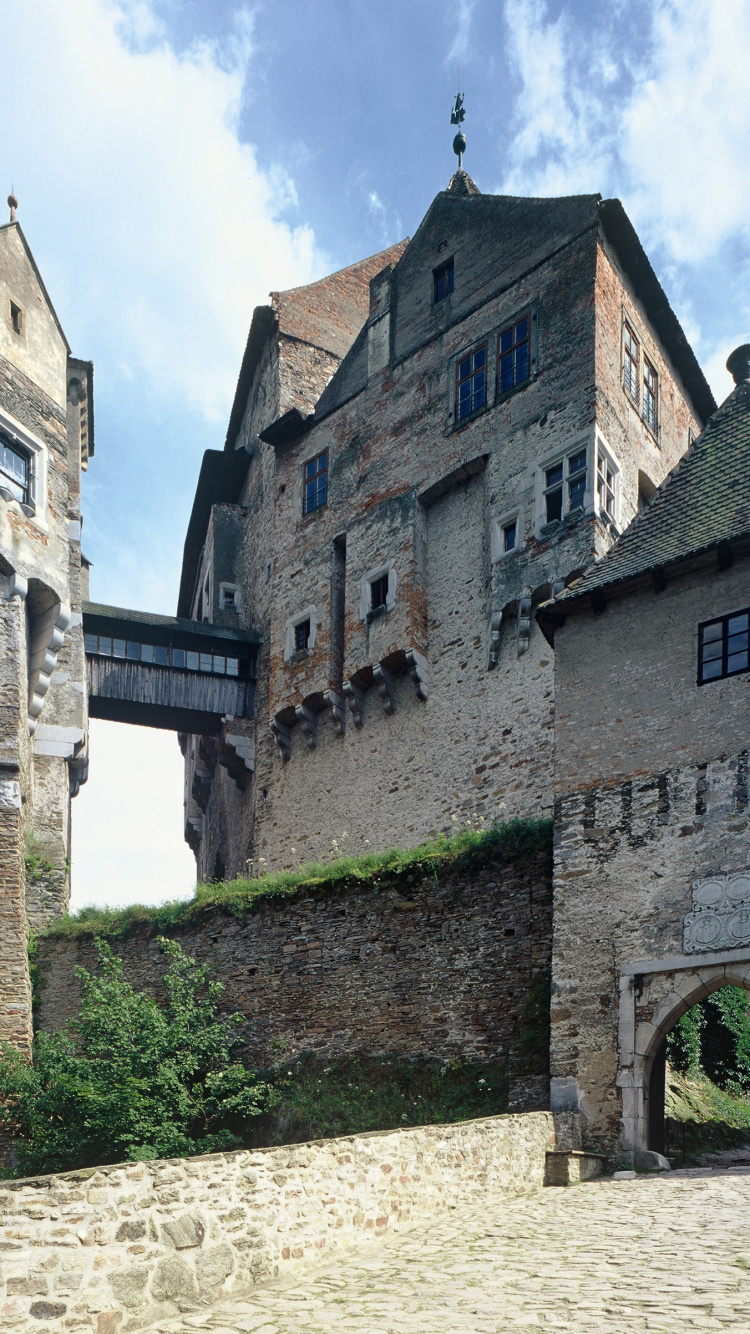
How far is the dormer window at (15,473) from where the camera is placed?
77.2 ft

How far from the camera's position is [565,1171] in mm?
13516

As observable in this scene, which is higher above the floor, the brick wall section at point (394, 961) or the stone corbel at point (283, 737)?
the stone corbel at point (283, 737)

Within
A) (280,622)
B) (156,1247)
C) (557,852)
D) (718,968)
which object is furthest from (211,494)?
(156,1247)

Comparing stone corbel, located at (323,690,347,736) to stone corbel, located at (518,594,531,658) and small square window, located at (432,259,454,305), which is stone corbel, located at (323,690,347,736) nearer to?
stone corbel, located at (518,594,531,658)

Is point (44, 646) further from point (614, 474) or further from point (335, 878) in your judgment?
point (614, 474)

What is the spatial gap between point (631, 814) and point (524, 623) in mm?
8226

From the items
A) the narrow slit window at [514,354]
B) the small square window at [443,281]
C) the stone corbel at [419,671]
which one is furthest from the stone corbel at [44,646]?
the small square window at [443,281]

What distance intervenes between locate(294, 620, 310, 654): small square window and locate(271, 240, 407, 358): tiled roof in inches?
357

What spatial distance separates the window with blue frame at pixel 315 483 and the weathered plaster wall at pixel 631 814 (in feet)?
46.4

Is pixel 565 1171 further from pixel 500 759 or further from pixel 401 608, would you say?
pixel 401 608

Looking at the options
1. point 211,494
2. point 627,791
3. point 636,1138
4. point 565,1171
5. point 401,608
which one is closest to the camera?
point 565,1171

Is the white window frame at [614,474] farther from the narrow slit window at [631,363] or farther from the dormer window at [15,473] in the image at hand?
the dormer window at [15,473]

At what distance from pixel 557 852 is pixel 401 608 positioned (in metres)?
10.9

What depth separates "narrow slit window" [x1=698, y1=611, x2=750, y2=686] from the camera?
52.4ft
